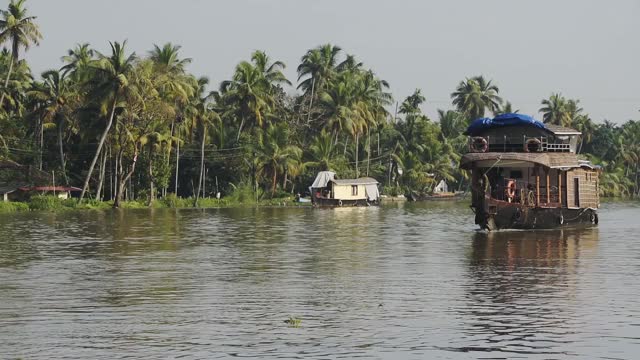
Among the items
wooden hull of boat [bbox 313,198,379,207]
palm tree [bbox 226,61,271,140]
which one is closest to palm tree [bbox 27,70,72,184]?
palm tree [bbox 226,61,271,140]

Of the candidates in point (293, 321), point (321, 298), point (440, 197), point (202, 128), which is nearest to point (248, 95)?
point (202, 128)

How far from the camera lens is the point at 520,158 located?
45594mm

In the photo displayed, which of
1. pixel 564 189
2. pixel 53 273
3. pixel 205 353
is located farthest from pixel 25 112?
pixel 205 353

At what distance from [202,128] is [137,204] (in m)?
11.3

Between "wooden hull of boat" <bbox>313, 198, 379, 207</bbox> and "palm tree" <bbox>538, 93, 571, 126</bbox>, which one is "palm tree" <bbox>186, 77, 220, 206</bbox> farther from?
"palm tree" <bbox>538, 93, 571, 126</bbox>

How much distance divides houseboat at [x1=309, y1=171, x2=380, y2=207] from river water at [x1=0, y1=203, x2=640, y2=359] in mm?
51908

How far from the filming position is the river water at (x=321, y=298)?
16328 millimetres

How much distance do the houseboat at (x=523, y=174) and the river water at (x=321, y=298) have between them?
362 centimetres

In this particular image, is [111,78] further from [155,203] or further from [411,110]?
[411,110]

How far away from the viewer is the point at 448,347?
637 inches

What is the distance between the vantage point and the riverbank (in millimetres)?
77000

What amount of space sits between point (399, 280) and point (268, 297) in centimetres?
494

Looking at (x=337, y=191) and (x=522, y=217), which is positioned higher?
(x=337, y=191)

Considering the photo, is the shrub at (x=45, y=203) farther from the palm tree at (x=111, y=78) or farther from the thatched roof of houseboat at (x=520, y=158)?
the thatched roof of houseboat at (x=520, y=158)
